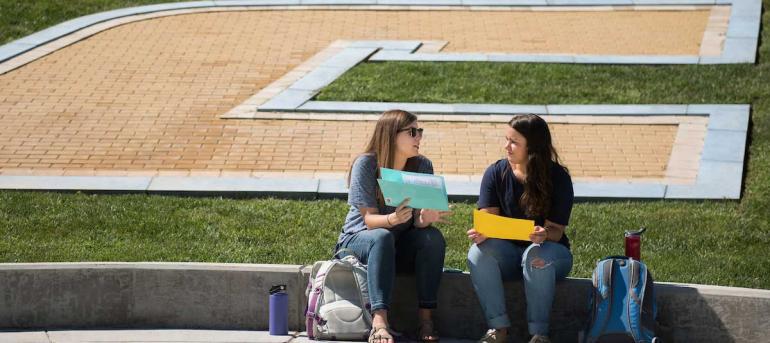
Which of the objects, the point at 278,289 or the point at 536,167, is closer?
the point at 536,167

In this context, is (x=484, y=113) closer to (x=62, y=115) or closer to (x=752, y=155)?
(x=752, y=155)

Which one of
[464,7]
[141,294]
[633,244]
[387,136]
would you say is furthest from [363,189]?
[464,7]

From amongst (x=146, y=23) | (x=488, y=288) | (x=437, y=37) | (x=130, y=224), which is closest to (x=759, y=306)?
(x=488, y=288)

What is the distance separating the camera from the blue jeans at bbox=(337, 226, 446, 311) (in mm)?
7465

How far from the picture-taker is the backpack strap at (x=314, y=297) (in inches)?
298

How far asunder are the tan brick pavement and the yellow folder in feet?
14.2

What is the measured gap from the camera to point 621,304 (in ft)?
23.9

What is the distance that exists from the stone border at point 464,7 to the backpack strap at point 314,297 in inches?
317

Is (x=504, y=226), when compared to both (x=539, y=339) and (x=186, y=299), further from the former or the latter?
(x=186, y=299)

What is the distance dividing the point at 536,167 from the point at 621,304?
2.99ft

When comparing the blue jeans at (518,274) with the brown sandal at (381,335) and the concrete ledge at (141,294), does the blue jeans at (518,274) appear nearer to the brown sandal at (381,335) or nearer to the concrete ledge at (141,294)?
the brown sandal at (381,335)

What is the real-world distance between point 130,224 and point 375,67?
19.3 feet

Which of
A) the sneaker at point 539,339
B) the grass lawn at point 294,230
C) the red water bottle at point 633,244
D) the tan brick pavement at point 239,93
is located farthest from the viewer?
the tan brick pavement at point 239,93

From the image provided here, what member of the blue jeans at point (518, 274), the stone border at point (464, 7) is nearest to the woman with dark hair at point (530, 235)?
the blue jeans at point (518, 274)
